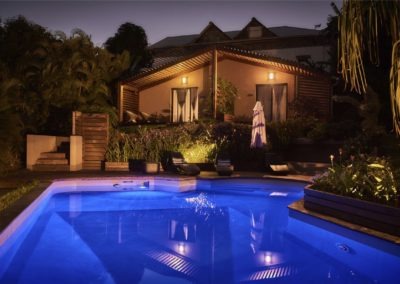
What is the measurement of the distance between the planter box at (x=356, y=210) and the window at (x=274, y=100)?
39.3ft

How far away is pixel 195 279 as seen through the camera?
14.7 feet

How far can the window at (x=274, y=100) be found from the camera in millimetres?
18812

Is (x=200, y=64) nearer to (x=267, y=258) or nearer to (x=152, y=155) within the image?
(x=152, y=155)

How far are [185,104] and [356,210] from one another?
15.4 m

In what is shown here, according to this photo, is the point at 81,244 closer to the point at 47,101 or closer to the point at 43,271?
the point at 43,271

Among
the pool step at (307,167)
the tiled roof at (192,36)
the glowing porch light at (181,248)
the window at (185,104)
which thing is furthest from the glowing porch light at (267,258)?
the tiled roof at (192,36)

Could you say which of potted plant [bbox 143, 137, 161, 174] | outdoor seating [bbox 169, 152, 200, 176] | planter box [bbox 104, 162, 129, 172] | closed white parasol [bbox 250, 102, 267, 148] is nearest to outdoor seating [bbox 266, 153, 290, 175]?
closed white parasol [bbox 250, 102, 267, 148]

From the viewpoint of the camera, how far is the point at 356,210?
229 inches

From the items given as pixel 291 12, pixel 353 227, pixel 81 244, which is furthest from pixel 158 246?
pixel 291 12

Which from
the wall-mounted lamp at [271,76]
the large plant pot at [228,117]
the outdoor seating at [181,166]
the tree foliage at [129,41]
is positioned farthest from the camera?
the tree foliage at [129,41]

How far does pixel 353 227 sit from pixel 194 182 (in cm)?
653

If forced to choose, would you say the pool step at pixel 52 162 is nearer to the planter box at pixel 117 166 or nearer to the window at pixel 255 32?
the planter box at pixel 117 166

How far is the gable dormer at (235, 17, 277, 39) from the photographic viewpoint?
2894 cm

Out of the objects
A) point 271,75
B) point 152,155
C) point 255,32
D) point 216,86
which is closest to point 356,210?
point 152,155
